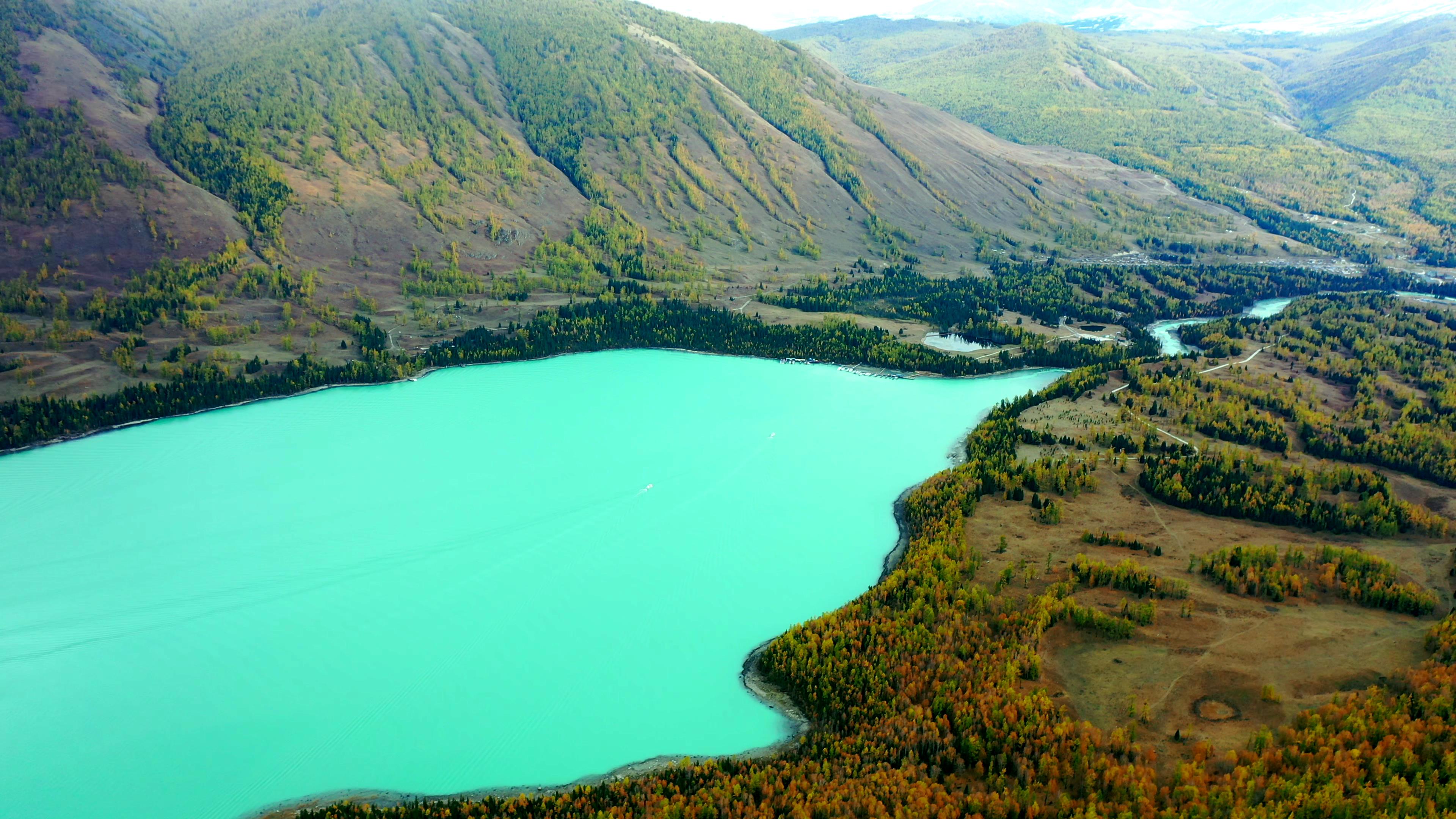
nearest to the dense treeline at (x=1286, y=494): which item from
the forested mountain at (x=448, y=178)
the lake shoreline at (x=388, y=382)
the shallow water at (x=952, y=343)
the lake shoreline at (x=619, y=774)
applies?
the lake shoreline at (x=388, y=382)

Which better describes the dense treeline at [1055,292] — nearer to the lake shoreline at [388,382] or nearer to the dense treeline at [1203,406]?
the lake shoreline at [388,382]

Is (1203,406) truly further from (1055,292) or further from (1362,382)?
(1055,292)

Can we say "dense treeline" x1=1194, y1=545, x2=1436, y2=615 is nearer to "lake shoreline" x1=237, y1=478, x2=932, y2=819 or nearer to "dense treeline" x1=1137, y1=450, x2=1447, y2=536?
"dense treeline" x1=1137, y1=450, x2=1447, y2=536

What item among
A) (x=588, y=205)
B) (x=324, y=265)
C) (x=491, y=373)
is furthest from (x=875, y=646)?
(x=588, y=205)

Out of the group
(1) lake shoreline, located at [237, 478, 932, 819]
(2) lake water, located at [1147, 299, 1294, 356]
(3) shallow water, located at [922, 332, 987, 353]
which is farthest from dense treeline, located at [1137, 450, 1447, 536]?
Result: (3) shallow water, located at [922, 332, 987, 353]

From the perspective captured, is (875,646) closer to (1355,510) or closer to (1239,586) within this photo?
(1239,586)

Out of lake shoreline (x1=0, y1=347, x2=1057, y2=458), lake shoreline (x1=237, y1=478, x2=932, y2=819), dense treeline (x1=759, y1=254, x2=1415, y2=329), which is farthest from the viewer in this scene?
dense treeline (x1=759, y1=254, x2=1415, y2=329)
